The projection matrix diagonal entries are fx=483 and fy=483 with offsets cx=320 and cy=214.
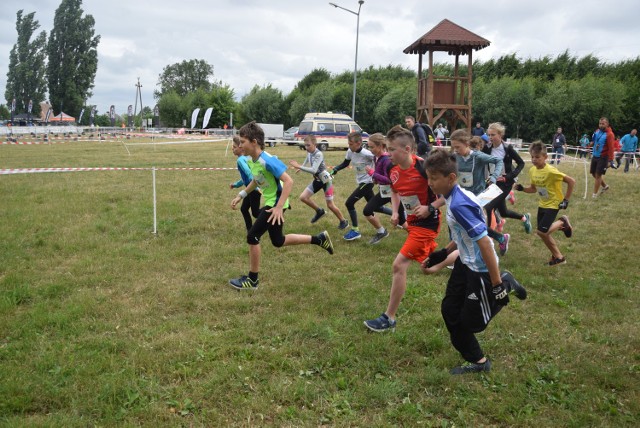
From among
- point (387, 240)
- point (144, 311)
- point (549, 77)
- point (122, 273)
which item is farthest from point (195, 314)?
point (549, 77)

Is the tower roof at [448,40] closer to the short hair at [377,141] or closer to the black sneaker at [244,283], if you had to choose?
the short hair at [377,141]

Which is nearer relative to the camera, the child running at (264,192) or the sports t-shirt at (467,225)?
the sports t-shirt at (467,225)

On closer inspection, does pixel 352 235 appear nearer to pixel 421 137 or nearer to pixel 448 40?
pixel 421 137

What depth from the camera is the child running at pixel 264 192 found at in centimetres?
529

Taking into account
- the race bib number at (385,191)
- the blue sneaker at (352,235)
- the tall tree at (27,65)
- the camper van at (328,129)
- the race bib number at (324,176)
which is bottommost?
the blue sneaker at (352,235)

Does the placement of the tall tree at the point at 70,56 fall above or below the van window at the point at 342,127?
above

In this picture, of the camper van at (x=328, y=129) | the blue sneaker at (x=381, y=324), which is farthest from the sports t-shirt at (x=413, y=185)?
the camper van at (x=328, y=129)

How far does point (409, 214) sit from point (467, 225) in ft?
4.77

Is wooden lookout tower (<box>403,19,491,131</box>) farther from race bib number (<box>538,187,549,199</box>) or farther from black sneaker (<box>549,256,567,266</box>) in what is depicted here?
black sneaker (<box>549,256,567,266</box>)

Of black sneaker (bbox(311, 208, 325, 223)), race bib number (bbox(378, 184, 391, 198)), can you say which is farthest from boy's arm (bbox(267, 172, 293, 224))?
black sneaker (bbox(311, 208, 325, 223))

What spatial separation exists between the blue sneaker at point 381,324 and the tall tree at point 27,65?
76297mm

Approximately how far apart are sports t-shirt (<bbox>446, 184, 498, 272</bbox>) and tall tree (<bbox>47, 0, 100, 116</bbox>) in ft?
243

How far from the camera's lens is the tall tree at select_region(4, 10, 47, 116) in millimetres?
66938

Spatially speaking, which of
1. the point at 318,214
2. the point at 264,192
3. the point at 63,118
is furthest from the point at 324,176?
the point at 63,118
